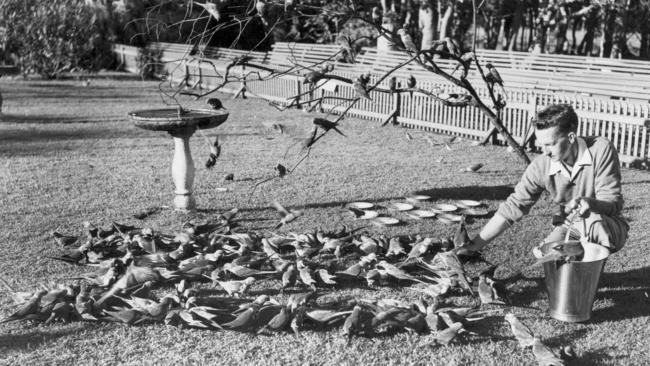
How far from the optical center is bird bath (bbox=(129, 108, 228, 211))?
6883mm

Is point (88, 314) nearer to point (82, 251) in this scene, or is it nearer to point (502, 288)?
point (82, 251)

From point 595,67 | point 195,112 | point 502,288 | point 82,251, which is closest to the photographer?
point 502,288

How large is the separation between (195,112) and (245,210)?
118cm

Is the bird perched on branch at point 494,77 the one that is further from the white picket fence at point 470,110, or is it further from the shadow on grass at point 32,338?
the shadow on grass at point 32,338

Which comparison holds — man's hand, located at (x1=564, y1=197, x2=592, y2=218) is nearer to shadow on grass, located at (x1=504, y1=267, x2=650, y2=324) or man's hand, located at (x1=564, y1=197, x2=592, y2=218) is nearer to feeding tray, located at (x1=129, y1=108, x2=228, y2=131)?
shadow on grass, located at (x1=504, y1=267, x2=650, y2=324)

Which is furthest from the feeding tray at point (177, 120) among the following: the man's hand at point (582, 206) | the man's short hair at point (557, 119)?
the man's hand at point (582, 206)

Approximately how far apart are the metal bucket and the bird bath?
367 cm

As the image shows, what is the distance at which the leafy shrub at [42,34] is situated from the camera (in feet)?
78.6

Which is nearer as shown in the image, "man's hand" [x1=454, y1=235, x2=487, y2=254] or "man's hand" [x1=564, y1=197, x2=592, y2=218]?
"man's hand" [x1=564, y1=197, x2=592, y2=218]

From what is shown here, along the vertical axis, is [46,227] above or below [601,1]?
below

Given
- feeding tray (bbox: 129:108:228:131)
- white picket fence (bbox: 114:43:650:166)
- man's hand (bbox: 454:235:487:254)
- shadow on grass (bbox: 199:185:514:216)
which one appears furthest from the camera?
white picket fence (bbox: 114:43:650:166)

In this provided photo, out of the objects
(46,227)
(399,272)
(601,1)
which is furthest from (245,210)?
(601,1)

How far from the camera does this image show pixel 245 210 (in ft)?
25.3

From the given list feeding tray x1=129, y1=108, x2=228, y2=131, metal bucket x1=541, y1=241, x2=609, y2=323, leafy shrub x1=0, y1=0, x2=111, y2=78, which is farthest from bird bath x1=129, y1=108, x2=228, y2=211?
leafy shrub x1=0, y1=0, x2=111, y2=78
